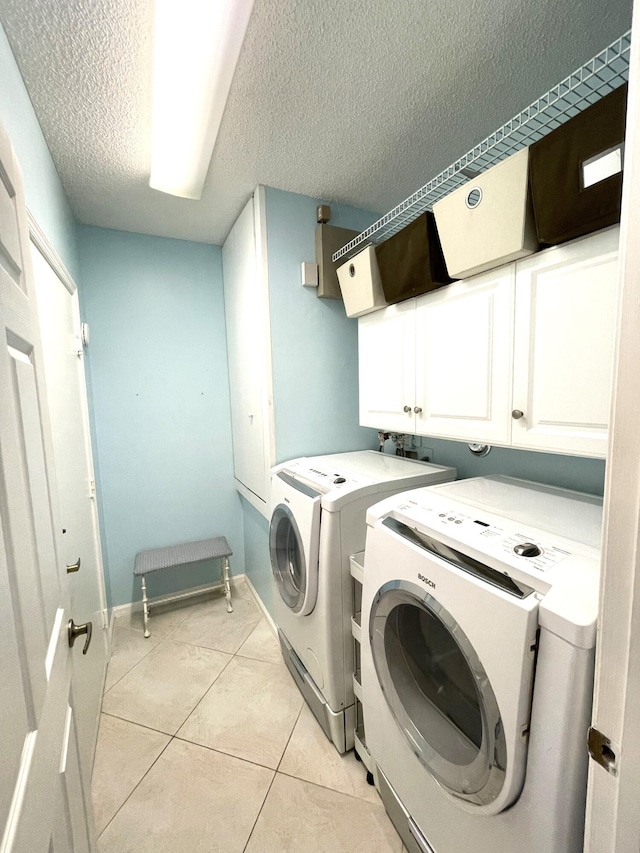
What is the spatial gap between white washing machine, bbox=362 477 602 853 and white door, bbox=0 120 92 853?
2.67 feet

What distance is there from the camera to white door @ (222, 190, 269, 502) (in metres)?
1.92

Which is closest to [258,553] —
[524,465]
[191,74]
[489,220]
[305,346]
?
[305,346]

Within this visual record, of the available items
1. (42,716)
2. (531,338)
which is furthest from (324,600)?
(531,338)

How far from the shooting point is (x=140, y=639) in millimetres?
2211

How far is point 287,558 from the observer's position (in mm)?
1744

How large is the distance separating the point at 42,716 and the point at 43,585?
226mm

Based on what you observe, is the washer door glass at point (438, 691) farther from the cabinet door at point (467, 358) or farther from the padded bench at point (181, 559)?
the padded bench at point (181, 559)

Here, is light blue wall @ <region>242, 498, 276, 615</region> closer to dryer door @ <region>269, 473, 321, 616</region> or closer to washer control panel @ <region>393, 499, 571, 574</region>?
dryer door @ <region>269, 473, 321, 616</region>

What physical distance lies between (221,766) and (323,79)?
2660mm

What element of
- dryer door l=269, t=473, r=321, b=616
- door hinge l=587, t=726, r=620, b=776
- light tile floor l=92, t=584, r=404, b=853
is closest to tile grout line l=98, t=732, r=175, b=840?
light tile floor l=92, t=584, r=404, b=853

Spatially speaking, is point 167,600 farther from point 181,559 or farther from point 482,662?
point 482,662

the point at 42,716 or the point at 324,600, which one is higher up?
the point at 42,716

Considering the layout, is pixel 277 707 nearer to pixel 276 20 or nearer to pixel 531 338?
pixel 531 338

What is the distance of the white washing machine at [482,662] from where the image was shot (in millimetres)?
649
